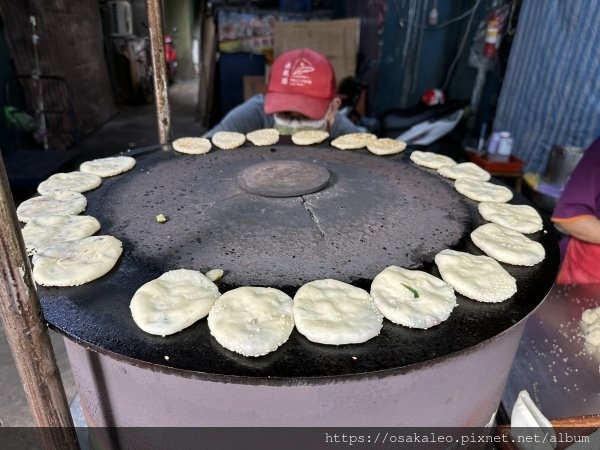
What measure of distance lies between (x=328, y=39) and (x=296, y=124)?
4.26m

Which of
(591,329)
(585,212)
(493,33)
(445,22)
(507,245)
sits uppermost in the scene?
(445,22)

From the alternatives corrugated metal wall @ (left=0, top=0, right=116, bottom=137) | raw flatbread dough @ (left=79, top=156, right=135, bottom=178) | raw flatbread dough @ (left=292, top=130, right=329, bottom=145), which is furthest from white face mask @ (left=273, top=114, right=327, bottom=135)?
corrugated metal wall @ (left=0, top=0, right=116, bottom=137)

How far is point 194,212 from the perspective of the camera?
1957mm

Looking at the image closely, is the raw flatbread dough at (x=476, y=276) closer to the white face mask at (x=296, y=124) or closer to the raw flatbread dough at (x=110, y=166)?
the raw flatbread dough at (x=110, y=166)

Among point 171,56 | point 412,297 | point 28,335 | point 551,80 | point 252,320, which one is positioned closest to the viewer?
point 28,335

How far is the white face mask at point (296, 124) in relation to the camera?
346 centimetres

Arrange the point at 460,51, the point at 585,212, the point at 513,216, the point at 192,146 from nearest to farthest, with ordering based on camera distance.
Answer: the point at 513,216, the point at 585,212, the point at 192,146, the point at 460,51

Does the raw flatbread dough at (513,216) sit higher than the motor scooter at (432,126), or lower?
higher

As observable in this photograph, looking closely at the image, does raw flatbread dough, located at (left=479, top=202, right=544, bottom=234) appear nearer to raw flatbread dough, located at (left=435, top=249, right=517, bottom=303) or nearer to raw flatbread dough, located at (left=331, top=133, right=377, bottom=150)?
raw flatbread dough, located at (left=435, top=249, right=517, bottom=303)

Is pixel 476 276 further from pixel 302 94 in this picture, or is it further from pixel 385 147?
pixel 302 94

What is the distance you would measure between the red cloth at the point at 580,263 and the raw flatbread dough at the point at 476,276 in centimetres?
128

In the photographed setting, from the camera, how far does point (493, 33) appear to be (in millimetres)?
5422

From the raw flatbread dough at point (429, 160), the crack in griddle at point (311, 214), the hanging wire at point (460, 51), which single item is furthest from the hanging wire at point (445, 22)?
the crack in griddle at point (311, 214)

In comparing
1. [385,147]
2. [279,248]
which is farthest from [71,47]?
[279,248]
